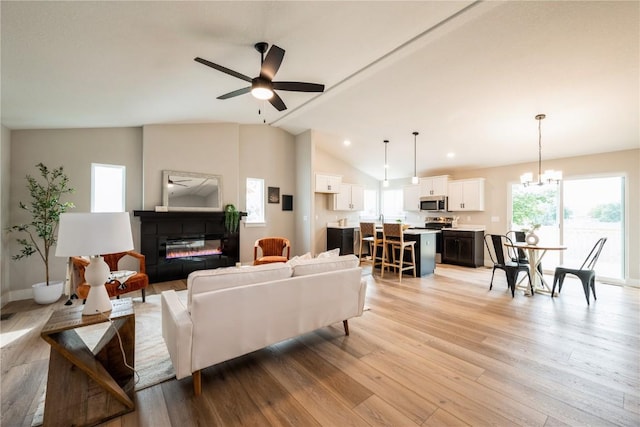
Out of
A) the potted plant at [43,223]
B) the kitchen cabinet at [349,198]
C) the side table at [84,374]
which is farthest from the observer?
the kitchen cabinet at [349,198]

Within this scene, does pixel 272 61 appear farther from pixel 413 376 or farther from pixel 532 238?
pixel 532 238

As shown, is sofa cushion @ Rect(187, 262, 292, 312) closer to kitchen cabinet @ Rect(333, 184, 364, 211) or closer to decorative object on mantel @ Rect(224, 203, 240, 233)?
decorative object on mantel @ Rect(224, 203, 240, 233)

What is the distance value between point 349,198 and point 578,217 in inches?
188

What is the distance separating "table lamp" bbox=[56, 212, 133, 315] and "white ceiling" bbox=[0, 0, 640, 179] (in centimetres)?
155

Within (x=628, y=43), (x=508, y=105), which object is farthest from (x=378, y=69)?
(x=628, y=43)

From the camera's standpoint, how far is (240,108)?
468cm

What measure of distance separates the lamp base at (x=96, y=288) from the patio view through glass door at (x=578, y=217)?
6.33 m

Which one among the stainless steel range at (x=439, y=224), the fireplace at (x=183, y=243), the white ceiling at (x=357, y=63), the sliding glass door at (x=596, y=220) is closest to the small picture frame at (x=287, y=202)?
the fireplace at (x=183, y=243)

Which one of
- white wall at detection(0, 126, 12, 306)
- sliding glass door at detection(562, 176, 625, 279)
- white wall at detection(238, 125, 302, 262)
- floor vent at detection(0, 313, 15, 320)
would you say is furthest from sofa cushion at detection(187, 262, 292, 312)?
sliding glass door at detection(562, 176, 625, 279)

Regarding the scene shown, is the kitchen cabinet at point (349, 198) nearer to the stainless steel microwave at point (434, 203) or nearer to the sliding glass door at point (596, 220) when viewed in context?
the stainless steel microwave at point (434, 203)

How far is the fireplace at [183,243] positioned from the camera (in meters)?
4.73

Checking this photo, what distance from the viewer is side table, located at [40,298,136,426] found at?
5.03 ft

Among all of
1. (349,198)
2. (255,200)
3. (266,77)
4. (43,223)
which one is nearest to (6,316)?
(43,223)

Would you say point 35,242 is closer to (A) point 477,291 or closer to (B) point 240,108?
(B) point 240,108
